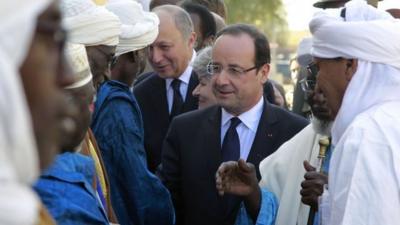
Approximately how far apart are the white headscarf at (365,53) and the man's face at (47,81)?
8.06 ft

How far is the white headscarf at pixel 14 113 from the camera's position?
1523mm

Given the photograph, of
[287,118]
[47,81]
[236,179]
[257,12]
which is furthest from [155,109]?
[257,12]

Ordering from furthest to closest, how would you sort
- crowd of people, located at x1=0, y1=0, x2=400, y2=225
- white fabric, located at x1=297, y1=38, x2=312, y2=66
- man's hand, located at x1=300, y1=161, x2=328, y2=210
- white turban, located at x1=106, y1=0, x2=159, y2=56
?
white fabric, located at x1=297, y1=38, x2=312, y2=66 → white turban, located at x1=106, y1=0, x2=159, y2=56 → man's hand, located at x1=300, y1=161, x2=328, y2=210 → crowd of people, located at x1=0, y1=0, x2=400, y2=225

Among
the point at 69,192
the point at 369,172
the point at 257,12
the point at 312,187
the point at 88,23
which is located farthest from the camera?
the point at 257,12

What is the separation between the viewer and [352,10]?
14.1ft

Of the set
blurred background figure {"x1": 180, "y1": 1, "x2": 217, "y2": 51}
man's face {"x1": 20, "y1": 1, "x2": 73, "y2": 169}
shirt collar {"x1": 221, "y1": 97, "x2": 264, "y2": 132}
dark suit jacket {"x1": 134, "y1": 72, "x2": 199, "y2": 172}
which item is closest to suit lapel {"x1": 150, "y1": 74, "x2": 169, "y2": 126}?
dark suit jacket {"x1": 134, "y1": 72, "x2": 199, "y2": 172}

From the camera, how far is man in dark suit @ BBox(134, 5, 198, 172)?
249 inches

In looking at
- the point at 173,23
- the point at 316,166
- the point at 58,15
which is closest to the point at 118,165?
the point at 316,166

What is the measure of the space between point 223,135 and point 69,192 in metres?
2.23

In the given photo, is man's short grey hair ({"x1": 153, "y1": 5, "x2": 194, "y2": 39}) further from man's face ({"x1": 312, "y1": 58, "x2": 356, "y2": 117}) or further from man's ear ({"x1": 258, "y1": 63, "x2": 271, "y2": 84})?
man's face ({"x1": 312, "y1": 58, "x2": 356, "y2": 117})

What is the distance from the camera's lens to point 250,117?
5324 millimetres

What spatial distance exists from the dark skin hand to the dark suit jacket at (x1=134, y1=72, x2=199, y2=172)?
5.26 feet

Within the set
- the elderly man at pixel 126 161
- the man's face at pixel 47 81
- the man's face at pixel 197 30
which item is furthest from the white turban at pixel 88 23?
the man's face at pixel 197 30

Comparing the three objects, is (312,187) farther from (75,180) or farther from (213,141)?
(75,180)
